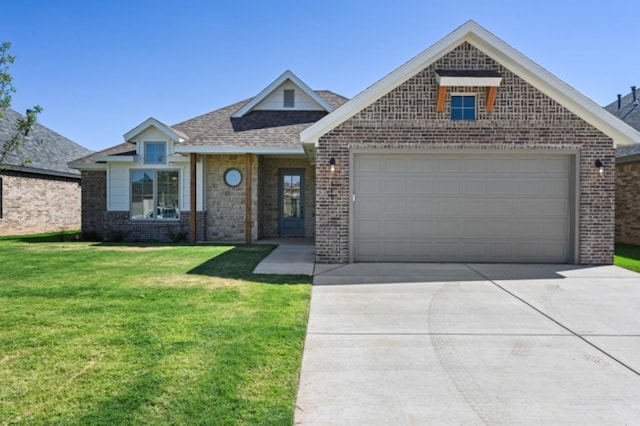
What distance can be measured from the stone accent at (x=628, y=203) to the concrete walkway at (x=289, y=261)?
11.1m

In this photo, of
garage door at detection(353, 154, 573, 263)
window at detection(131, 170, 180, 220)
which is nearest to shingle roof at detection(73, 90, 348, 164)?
window at detection(131, 170, 180, 220)

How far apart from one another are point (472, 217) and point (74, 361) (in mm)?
8467

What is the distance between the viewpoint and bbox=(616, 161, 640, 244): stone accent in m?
14.3

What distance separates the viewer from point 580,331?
4824mm

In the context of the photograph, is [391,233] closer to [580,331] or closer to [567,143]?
[567,143]

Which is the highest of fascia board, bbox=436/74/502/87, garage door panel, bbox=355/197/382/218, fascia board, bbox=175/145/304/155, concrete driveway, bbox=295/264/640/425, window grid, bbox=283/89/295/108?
window grid, bbox=283/89/295/108

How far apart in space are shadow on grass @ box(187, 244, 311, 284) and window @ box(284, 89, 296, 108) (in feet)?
22.9

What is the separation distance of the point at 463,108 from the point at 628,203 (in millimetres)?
9359

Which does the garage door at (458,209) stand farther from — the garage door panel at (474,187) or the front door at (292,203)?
the front door at (292,203)

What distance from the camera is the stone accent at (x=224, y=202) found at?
1449 cm

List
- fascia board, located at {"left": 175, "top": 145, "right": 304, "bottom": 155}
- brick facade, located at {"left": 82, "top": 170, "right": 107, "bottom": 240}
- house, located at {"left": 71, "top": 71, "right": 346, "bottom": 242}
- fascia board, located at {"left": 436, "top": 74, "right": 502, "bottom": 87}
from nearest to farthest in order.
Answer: fascia board, located at {"left": 436, "top": 74, "right": 502, "bottom": 87}
fascia board, located at {"left": 175, "top": 145, "right": 304, "bottom": 155}
house, located at {"left": 71, "top": 71, "right": 346, "bottom": 242}
brick facade, located at {"left": 82, "top": 170, "right": 107, "bottom": 240}

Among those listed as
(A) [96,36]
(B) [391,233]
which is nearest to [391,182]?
(B) [391,233]

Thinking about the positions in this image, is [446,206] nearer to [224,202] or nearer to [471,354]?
[471,354]

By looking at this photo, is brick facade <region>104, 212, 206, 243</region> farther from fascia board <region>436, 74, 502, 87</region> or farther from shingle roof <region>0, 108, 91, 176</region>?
fascia board <region>436, 74, 502, 87</region>
